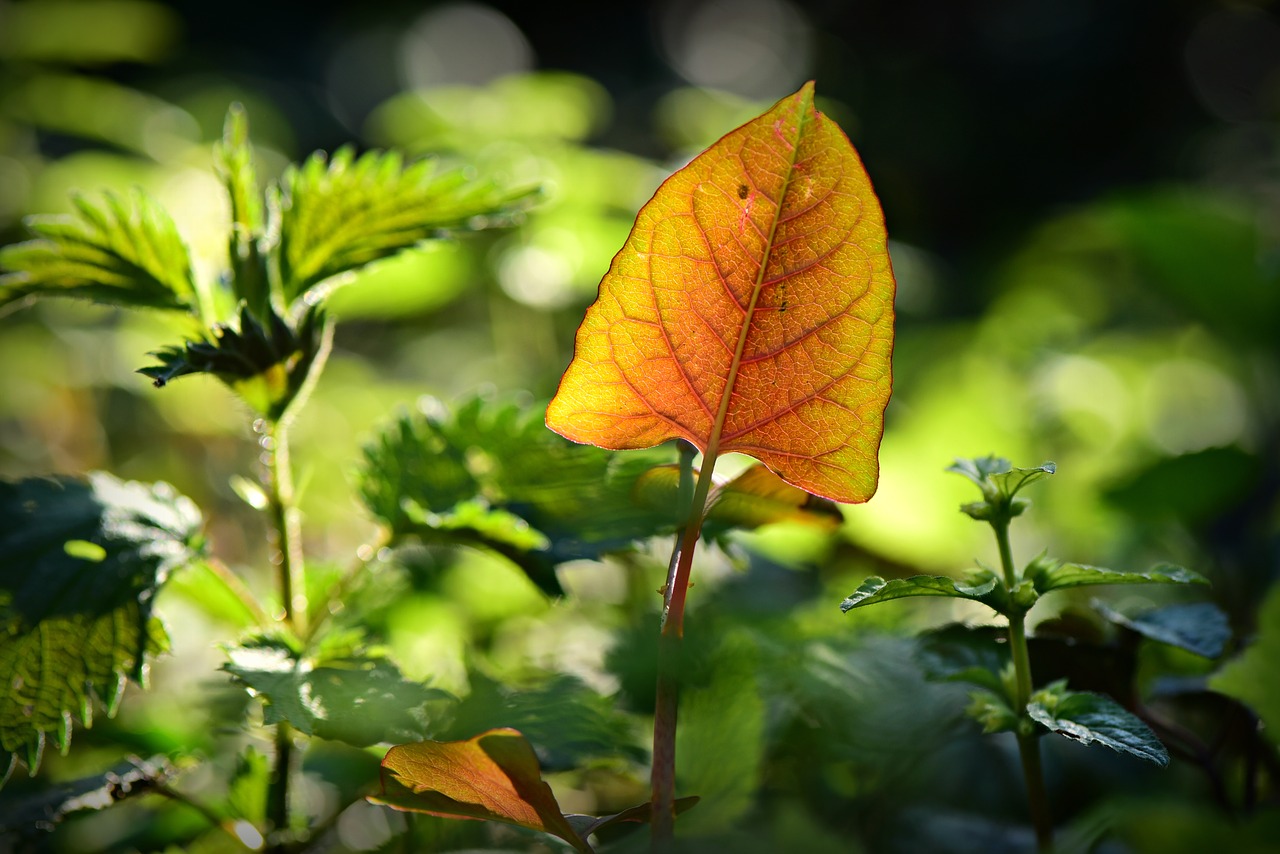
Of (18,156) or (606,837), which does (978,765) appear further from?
(18,156)

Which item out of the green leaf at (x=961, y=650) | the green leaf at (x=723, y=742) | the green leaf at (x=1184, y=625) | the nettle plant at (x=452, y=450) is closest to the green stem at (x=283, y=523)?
the nettle plant at (x=452, y=450)

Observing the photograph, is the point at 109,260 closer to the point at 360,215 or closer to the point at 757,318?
the point at 360,215

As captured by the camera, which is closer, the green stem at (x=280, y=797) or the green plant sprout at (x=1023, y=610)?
the green plant sprout at (x=1023, y=610)

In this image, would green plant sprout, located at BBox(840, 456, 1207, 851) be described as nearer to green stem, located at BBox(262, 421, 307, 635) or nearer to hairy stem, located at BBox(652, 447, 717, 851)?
hairy stem, located at BBox(652, 447, 717, 851)

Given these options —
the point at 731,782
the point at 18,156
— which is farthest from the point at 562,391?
the point at 18,156

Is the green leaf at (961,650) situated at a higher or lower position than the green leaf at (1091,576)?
lower

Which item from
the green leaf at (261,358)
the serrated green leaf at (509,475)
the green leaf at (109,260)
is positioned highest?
the green leaf at (109,260)

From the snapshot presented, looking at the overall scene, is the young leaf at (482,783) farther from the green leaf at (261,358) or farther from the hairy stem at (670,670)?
the green leaf at (261,358)
